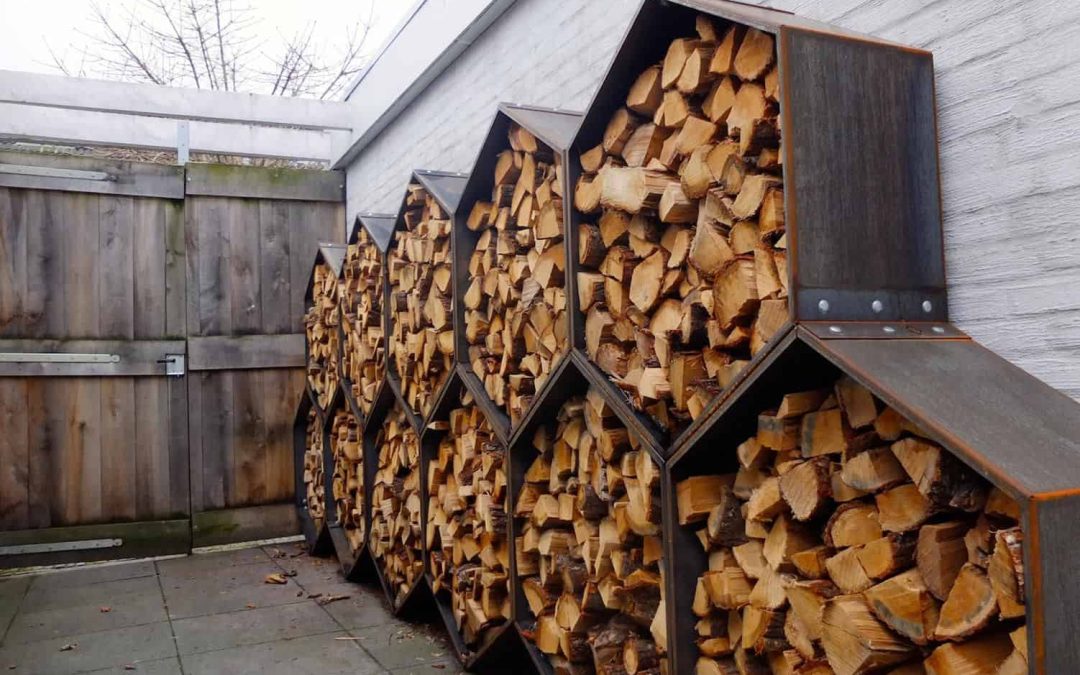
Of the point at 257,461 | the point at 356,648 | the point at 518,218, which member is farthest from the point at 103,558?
the point at 518,218

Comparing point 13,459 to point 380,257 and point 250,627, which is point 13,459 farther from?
point 380,257

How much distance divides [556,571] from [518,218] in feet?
2.98

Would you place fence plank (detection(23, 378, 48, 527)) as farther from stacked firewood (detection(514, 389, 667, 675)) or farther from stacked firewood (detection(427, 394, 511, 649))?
stacked firewood (detection(514, 389, 667, 675))

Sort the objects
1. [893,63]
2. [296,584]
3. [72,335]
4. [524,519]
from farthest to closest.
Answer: [72,335] → [296,584] → [524,519] → [893,63]

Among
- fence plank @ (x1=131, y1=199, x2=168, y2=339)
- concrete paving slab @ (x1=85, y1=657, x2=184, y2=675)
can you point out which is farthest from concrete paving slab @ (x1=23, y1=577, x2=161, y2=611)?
fence plank @ (x1=131, y1=199, x2=168, y2=339)

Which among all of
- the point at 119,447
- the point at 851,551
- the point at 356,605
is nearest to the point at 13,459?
the point at 119,447

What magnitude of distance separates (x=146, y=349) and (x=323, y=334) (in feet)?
3.23

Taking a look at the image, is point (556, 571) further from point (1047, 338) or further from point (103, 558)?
point (103, 558)

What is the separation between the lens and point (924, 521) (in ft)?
4.26

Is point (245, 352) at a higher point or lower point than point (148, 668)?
higher

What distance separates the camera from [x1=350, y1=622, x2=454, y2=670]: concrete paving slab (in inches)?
121

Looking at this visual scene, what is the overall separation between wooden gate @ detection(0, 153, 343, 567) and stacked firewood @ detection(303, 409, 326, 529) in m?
0.20

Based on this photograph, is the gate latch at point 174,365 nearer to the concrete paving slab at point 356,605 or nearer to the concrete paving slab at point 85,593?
the concrete paving slab at point 85,593

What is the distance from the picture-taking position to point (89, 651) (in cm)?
325
